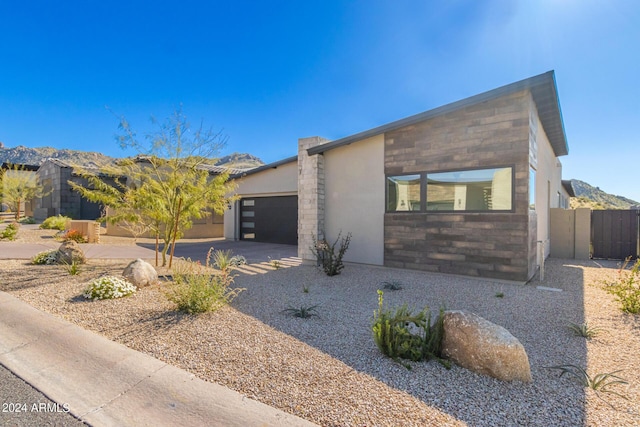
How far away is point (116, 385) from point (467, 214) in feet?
23.1

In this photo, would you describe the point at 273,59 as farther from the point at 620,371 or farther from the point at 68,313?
the point at 620,371

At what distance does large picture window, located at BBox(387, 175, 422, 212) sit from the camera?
25.9 ft

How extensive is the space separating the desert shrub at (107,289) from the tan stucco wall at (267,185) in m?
7.91

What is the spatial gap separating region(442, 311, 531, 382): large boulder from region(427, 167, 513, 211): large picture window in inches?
181

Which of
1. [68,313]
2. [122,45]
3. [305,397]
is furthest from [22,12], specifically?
[305,397]

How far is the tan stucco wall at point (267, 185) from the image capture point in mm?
13016

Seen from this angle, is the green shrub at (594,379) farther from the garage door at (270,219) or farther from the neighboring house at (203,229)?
the neighboring house at (203,229)

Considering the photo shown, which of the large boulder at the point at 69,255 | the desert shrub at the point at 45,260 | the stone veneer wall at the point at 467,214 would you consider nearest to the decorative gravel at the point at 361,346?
the stone veneer wall at the point at 467,214

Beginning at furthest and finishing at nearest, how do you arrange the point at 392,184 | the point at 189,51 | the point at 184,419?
the point at 189,51 < the point at 392,184 < the point at 184,419

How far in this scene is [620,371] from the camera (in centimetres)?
296

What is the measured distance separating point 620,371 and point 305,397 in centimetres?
308

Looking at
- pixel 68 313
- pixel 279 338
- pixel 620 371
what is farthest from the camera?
pixel 68 313

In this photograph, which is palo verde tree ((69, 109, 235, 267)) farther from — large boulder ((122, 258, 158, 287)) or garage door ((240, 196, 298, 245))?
garage door ((240, 196, 298, 245))


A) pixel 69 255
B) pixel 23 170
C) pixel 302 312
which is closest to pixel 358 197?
pixel 302 312
